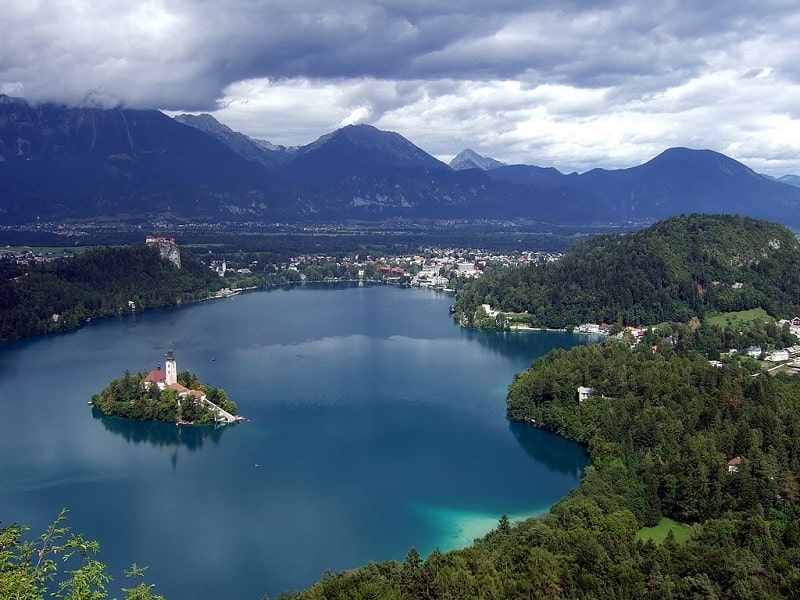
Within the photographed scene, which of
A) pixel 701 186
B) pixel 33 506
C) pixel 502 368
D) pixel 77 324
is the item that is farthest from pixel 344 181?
pixel 33 506

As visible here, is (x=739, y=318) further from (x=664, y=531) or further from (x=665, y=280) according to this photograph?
(x=664, y=531)

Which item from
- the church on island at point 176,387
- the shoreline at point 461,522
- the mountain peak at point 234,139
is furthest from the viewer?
the mountain peak at point 234,139

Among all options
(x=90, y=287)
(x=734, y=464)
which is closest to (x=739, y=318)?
(x=734, y=464)

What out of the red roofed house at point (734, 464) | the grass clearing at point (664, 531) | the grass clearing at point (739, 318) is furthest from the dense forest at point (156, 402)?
the grass clearing at point (739, 318)

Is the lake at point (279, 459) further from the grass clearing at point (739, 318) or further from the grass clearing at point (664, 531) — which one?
the grass clearing at point (739, 318)

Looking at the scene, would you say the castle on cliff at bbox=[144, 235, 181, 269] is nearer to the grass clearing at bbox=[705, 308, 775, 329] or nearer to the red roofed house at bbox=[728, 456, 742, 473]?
the grass clearing at bbox=[705, 308, 775, 329]

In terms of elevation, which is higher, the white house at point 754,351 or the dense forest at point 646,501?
the dense forest at point 646,501
